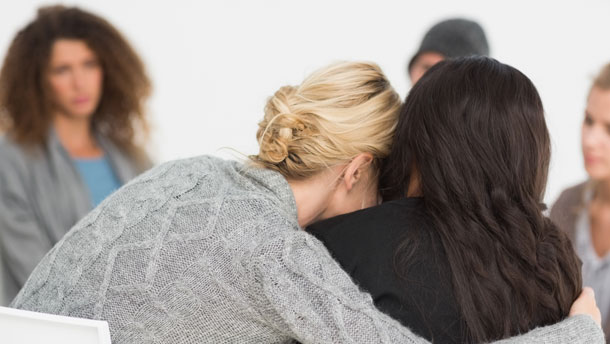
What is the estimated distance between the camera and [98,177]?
2.52 m

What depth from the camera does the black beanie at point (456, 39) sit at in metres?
2.32

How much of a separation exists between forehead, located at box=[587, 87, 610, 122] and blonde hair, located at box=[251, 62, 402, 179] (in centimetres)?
64

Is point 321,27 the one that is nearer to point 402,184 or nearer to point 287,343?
point 402,184

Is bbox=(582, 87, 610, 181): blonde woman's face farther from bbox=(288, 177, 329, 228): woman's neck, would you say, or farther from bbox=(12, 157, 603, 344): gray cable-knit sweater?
bbox=(288, 177, 329, 228): woman's neck

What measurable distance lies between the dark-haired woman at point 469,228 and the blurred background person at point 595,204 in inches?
18.8

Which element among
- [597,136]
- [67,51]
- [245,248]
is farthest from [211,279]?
[67,51]

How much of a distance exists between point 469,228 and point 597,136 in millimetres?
734

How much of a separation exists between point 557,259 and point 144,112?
1.99 meters

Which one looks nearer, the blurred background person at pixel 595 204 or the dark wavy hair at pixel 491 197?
the dark wavy hair at pixel 491 197

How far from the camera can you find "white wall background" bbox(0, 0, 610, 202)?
3.70m

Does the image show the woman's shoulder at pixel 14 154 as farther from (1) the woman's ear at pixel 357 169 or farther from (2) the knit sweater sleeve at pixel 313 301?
(2) the knit sweater sleeve at pixel 313 301

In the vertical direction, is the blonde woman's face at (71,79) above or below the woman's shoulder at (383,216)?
above

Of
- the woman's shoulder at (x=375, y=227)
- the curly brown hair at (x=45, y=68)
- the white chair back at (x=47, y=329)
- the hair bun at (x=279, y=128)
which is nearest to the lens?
the white chair back at (x=47, y=329)

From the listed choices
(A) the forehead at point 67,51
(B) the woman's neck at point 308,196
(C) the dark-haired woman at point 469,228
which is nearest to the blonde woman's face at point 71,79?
(A) the forehead at point 67,51
